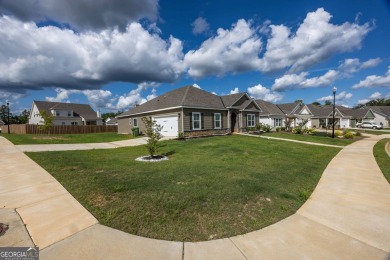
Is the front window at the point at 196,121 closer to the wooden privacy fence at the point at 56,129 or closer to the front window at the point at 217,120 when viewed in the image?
the front window at the point at 217,120

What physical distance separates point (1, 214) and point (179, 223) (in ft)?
11.1

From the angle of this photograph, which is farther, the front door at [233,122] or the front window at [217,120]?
the front door at [233,122]

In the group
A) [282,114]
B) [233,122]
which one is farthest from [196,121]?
[282,114]

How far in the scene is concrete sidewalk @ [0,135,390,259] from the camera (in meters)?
2.67

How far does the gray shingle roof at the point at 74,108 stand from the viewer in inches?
1679

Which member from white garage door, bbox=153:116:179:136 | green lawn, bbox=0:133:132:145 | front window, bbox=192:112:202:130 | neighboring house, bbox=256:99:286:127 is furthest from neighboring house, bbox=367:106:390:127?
green lawn, bbox=0:133:132:145

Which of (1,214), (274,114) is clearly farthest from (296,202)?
(274,114)

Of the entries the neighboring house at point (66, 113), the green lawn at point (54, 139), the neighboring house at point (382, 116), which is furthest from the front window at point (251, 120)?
the neighboring house at point (382, 116)

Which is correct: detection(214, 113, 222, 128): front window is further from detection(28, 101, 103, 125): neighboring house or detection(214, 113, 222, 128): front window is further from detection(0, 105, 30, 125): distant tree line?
detection(0, 105, 30, 125): distant tree line

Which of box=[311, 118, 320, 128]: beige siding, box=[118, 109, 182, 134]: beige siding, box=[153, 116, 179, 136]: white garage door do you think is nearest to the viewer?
box=[153, 116, 179, 136]: white garage door

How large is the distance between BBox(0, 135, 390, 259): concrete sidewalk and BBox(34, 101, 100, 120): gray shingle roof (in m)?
47.4

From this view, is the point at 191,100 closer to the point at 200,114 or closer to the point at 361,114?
the point at 200,114

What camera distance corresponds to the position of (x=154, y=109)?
Result: 21.9 m

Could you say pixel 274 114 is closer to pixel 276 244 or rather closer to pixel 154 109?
pixel 154 109
